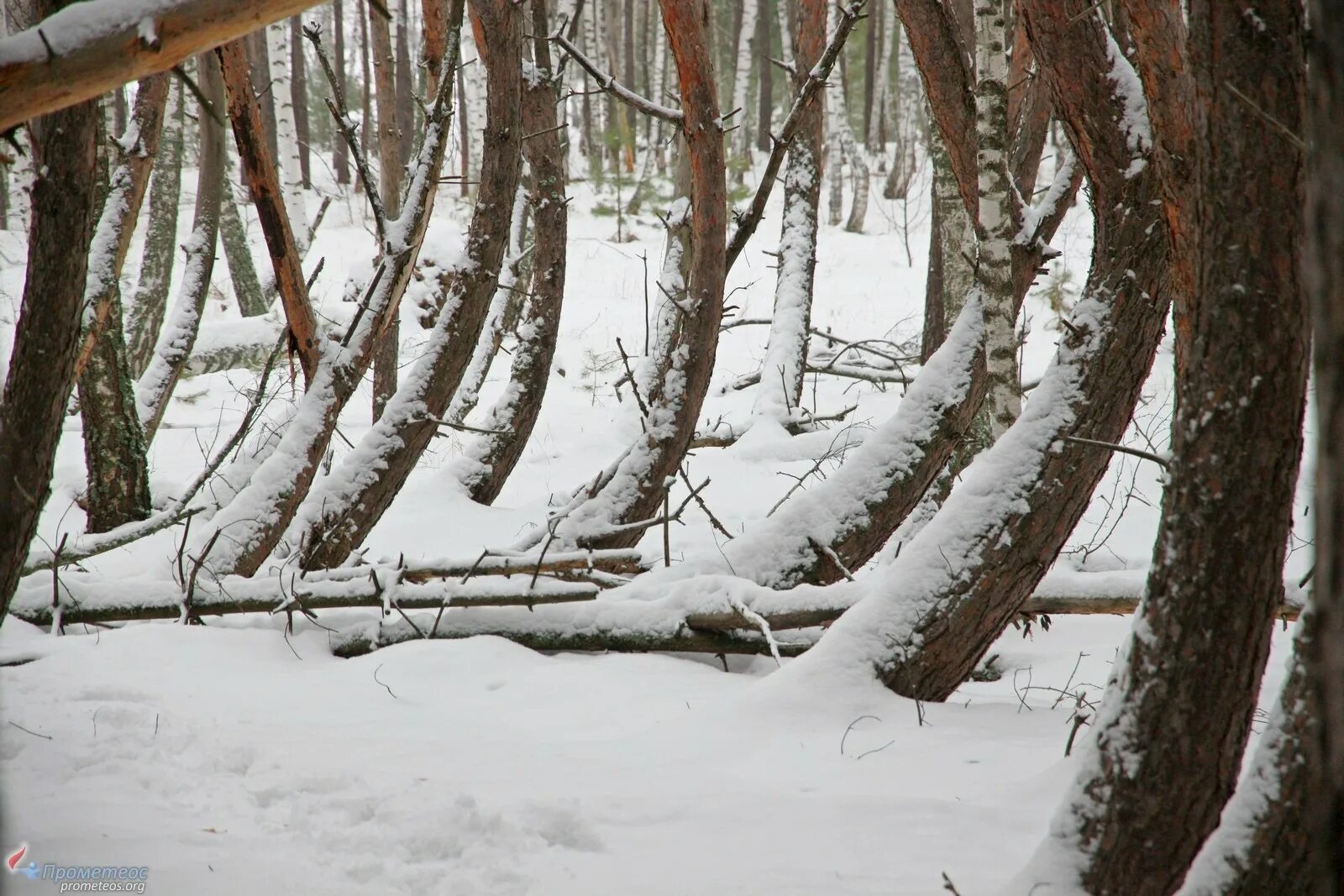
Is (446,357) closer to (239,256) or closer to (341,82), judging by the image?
(239,256)

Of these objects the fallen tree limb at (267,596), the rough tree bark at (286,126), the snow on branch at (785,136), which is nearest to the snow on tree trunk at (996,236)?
the snow on branch at (785,136)

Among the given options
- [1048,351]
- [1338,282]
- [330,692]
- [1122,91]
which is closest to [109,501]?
[330,692]

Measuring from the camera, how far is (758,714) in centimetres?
281

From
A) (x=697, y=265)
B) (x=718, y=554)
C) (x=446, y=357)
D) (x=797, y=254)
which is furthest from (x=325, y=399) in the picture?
(x=797, y=254)

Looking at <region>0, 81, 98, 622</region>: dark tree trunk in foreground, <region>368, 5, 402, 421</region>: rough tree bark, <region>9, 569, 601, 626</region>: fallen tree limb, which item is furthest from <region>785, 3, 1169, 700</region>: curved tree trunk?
<region>368, 5, 402, 421</region>: rough tree bark

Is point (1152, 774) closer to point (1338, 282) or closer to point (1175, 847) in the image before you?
point (1175, 847)

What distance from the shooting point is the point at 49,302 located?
1885 millimetres

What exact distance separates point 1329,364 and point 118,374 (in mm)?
5399

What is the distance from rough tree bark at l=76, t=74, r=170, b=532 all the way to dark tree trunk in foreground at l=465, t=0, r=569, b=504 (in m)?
1.84

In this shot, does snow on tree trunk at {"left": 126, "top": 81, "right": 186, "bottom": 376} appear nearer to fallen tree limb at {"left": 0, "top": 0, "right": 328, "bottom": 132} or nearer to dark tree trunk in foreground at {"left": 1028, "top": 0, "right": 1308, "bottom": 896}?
fallen tree limb at {"left": 0, "top": 0, "right": 328, "bottom": 132}

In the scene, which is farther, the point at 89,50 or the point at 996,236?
the point at 996,236

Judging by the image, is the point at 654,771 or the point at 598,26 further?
the point at 598,26

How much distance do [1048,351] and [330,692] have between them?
940 centimetres

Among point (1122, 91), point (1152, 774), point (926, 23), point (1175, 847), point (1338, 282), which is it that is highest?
point (926, 23)
